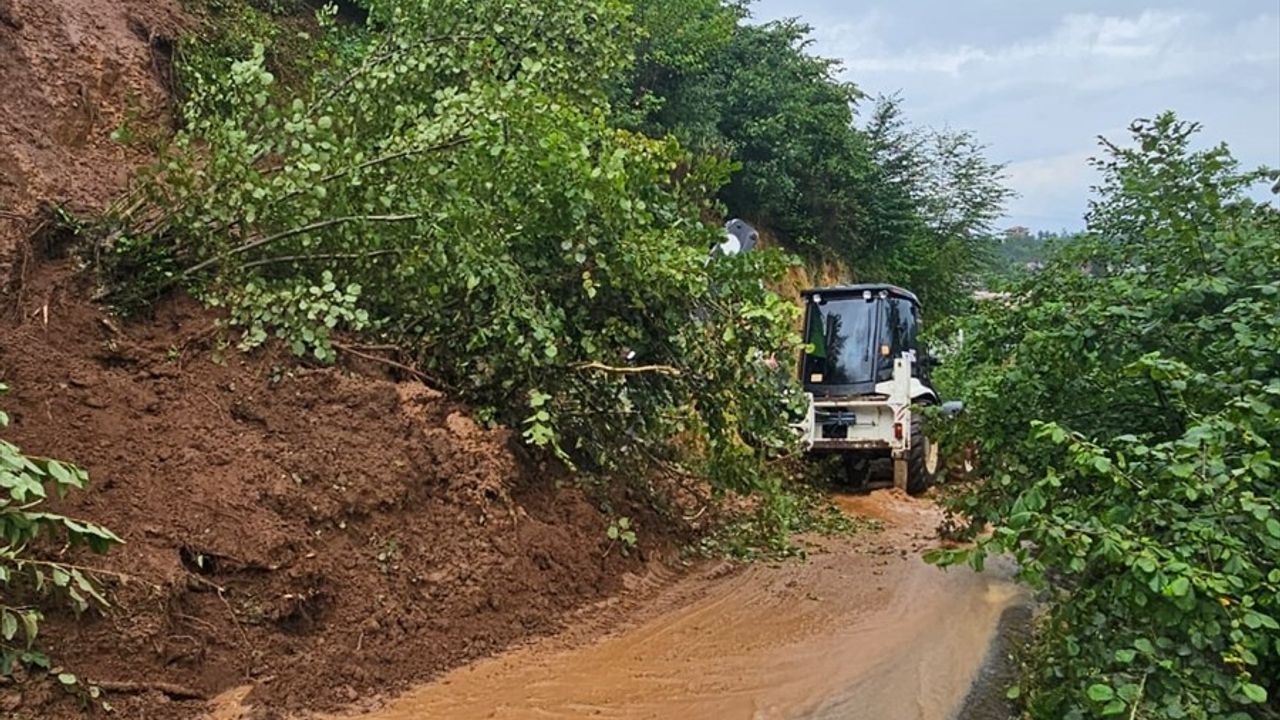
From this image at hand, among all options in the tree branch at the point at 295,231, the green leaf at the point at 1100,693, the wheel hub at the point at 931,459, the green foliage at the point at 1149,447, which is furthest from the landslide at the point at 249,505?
the wheel hub at the point at 931,459

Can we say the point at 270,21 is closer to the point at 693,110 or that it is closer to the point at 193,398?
the point at 193,398

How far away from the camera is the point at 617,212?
5660 mm

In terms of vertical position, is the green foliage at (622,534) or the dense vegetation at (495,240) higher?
the dense vegetation at (495,240)

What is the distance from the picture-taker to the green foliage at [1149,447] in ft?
9.08

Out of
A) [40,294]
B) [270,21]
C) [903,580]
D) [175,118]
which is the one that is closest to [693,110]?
[270,21]

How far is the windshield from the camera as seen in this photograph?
34.8 feet

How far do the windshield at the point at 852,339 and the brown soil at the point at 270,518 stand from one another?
550cm

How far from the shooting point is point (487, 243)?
548cm

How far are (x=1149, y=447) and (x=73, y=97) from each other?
705 centimetres

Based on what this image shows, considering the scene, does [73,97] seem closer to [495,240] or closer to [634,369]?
[495,240]

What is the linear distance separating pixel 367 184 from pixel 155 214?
47.8 inches

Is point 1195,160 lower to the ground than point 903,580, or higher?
higher

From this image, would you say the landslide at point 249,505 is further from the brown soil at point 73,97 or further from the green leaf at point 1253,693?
the green leaf at point 1253,693

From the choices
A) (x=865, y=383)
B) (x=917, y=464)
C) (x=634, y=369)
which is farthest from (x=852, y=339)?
(x=634, y=369)
